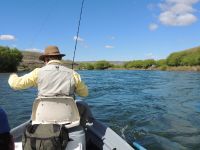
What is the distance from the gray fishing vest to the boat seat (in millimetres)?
94

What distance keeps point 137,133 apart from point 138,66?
115 m

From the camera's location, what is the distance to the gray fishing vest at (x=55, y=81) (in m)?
4.96

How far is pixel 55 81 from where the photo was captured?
4.97 m

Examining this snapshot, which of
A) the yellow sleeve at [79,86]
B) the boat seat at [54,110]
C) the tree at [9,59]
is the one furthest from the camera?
the tree at [9,59]

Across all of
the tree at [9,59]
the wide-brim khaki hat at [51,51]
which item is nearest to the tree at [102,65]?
the tree at [9,59]

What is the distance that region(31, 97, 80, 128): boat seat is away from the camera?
4934mm

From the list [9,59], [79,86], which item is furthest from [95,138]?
[9,59]

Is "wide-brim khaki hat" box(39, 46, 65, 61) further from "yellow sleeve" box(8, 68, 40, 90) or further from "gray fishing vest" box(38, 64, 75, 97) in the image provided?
"yellow sleeve" box(8, 68, 40, 90)

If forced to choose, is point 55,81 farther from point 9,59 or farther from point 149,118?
point 9,59

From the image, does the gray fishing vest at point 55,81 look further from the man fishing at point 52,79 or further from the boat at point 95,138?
the boat at point 95,138

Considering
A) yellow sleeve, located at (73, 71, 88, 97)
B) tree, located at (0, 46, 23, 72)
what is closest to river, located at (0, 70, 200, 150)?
yellow sleeve, located at (73, 71, 88, 97)

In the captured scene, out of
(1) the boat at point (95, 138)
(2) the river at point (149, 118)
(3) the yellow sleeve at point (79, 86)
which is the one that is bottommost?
(2) the river at point (149, 118)

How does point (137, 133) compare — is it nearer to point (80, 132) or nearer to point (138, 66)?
point (80, 132)

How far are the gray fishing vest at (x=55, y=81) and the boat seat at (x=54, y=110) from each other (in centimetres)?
9
